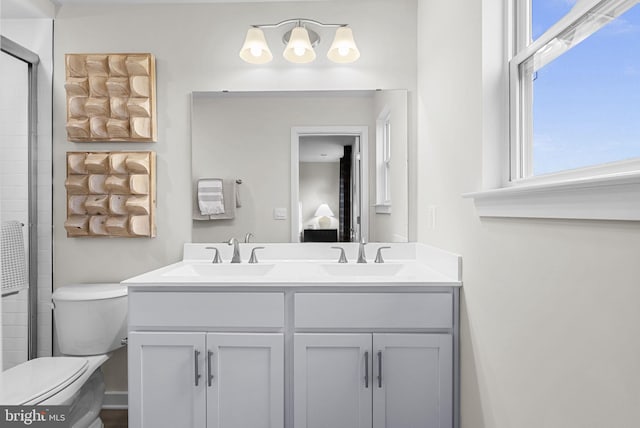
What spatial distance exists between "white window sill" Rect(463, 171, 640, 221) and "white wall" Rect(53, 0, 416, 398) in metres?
1.30

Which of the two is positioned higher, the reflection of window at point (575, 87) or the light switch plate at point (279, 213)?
the reflection of window at point (575, 87)

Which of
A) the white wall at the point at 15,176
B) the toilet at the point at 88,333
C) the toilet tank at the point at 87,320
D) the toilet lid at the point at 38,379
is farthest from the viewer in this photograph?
the white wall at the point at 15,176

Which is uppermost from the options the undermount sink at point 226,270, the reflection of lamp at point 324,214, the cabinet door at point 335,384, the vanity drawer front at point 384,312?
the reflection of lamp at point 324,214

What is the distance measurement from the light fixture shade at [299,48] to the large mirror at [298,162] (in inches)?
Result: 7.2

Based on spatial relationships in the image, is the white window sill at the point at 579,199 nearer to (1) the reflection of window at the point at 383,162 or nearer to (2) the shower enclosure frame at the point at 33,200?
(1) the reflection of window at the point at 383,162

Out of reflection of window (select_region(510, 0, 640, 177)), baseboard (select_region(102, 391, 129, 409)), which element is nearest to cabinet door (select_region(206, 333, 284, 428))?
baseboard (select_region(102, 391, 129, 409))

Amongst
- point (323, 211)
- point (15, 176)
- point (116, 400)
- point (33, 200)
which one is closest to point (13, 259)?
point (33, 200)

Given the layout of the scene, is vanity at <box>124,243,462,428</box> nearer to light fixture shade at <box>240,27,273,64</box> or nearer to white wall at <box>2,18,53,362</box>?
white wall at <box>2,18,53,362</box>

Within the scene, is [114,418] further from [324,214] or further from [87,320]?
[324,214]

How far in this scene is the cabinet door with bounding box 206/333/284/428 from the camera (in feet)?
5.11

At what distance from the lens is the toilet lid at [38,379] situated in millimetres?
1410

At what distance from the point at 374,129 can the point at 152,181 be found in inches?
51.1

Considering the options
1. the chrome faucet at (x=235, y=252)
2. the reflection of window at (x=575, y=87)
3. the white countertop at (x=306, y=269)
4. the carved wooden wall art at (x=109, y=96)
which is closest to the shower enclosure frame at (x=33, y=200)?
the carved wooden wall art at (x=109, y=96)

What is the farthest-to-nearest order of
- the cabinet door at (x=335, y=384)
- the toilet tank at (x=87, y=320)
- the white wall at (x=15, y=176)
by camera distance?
the white wall at (x=15, y=176)
the toilet tank at (x=87, y=320)
the cabinet door at (x=335, y=384)
